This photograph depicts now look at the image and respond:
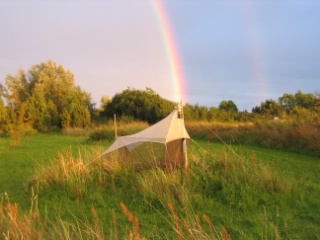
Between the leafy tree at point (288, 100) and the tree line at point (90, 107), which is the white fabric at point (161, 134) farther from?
the leafy tree at point (288, 100)

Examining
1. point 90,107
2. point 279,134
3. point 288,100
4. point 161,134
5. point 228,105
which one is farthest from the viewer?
point 228,105

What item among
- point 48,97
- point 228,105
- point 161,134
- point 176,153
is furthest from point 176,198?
point 228,105

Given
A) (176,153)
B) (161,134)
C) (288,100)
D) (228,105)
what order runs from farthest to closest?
(228,105), (288,100), (161,134), (176,153)

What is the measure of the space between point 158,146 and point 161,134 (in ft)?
1.51

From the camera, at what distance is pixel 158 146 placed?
9852 mm

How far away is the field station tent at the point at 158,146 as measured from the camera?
30.5 feet

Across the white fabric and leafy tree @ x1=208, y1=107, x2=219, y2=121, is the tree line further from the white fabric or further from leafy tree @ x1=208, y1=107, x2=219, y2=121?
the white fabric

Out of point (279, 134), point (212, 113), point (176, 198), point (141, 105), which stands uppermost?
point (141, 105)

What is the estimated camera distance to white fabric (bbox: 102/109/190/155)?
9.44 metres

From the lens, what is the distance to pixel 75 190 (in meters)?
7.82

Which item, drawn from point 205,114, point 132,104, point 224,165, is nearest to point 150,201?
point 224,165

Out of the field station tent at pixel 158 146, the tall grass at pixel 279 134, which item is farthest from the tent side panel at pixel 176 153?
the tall grass at pixel 279 134

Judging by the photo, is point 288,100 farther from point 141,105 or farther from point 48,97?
point 48,97

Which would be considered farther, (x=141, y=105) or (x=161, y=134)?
(x=141, y=105)
